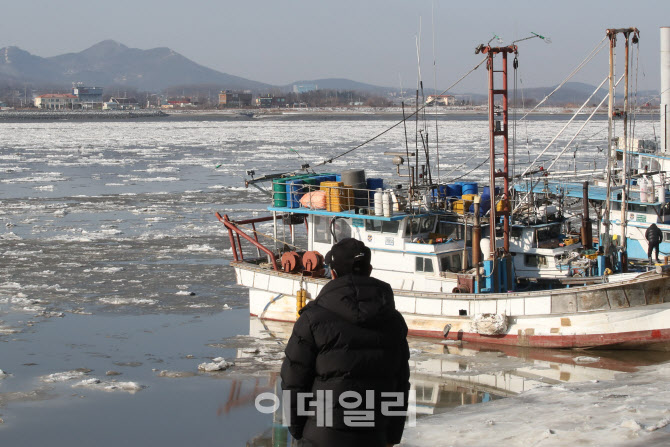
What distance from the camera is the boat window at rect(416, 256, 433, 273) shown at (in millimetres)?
18531

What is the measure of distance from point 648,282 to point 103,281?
44.9ft

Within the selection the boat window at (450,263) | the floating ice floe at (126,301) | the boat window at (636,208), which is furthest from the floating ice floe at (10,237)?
the boat window at (636,208)

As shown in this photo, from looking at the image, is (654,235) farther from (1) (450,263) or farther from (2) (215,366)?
(2) (215,366)

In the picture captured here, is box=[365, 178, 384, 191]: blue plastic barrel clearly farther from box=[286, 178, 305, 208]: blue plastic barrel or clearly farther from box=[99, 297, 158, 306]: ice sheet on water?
box=[99, 297, 158, 306]: ice sheet on water

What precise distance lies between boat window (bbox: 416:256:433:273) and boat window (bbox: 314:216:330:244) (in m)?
2.46

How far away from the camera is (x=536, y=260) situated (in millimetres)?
19172

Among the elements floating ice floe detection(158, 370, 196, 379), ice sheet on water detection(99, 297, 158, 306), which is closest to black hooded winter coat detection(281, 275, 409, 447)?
floating ice floe detection(158, 370, 196, 379)

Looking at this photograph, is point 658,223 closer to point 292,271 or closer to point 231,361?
point 292,271

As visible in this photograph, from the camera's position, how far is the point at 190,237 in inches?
1158

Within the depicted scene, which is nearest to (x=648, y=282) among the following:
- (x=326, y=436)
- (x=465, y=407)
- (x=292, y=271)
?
(x=465, y=407)

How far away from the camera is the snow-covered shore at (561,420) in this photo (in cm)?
1011

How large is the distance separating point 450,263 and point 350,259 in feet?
44.2

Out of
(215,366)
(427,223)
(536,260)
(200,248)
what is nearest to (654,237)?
(536,260)

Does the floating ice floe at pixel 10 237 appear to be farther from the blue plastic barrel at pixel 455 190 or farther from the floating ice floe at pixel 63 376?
the blue plastic barrel at pixel 455 190
